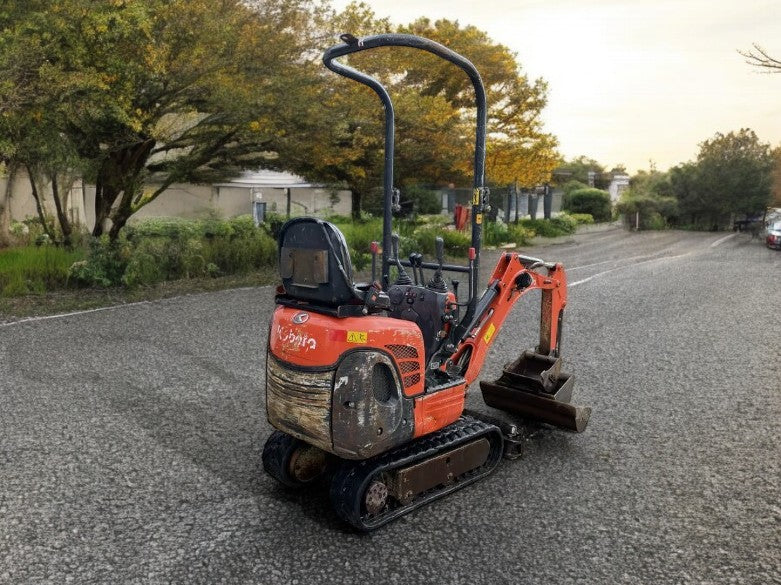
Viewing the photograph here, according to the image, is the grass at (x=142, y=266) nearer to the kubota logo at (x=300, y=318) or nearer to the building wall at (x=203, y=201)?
the building wall at (x=203, y=201)

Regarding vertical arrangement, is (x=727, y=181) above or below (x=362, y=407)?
above

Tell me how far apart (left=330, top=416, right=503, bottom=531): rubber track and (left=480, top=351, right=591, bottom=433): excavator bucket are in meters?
0.79

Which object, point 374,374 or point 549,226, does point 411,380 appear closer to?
point 374,374

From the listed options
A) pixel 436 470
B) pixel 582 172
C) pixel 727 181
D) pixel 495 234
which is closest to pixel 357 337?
pixel 436 470

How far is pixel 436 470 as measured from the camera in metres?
4.14

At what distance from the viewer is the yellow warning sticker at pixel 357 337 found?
142 inches

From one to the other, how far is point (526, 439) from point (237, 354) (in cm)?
369

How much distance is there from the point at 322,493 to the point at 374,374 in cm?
111

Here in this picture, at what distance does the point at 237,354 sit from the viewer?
7.56 meters

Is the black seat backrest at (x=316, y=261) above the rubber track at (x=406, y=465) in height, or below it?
above

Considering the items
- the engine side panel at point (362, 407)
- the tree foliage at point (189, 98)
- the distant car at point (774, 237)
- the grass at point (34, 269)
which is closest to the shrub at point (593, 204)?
the distant car at point (774, 237)

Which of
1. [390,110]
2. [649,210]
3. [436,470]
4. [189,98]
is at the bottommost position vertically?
[436,470]

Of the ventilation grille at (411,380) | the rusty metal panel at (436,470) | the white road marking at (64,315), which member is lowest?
the rusty metal panel at (436,470)

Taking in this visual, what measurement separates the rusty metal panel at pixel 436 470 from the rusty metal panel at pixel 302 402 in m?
0.55
